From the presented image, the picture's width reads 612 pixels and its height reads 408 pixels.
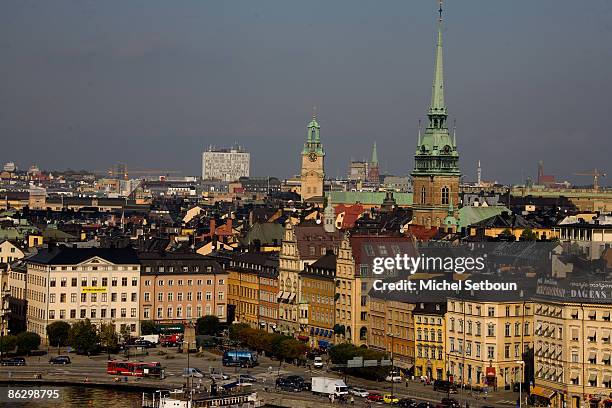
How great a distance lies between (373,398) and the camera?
269ft

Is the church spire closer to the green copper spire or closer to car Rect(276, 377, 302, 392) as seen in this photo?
the green copper spire

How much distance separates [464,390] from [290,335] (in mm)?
23329

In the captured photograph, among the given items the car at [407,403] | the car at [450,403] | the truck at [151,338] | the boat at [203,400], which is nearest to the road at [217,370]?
the car at [450,403]

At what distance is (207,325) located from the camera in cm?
11275

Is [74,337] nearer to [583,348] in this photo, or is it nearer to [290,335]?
[290,335]

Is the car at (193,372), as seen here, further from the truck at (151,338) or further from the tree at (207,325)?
the tree at (207,325)

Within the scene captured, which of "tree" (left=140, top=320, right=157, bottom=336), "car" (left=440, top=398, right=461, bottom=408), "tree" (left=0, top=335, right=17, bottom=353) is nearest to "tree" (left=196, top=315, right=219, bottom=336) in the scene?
"tree" (left=140, top=320, right=157, bottom=336)

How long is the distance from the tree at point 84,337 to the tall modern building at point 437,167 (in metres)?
56.5

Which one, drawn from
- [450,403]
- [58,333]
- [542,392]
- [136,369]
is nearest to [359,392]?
[450,403]

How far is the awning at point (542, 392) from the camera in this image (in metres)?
79.5

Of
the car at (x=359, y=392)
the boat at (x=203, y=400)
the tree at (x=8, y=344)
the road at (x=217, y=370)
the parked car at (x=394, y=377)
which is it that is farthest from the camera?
the tree at (x=8, y=344)

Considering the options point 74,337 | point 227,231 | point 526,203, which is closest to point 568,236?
point 74,337

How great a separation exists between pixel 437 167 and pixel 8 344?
6393 centimetres

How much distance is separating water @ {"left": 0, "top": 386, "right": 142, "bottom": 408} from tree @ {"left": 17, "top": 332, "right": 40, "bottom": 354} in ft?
39.9
